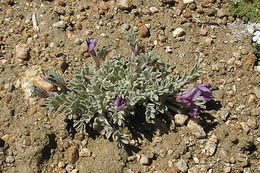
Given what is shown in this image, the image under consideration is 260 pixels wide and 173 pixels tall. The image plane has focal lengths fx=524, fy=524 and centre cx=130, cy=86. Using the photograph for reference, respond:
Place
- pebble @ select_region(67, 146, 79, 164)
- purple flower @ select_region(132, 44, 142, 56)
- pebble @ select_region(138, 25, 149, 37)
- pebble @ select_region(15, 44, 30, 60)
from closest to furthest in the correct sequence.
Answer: pebble @ select_region(67, 146, 79, 164) < purple flower @ select_region(132, 44, 142, 56) < pebble @ select_region(15, 44, 30, 60) < pebble @ select_region(138, 25, 149, 37)

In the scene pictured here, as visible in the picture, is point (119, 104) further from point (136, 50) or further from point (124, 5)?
point (124, 5)

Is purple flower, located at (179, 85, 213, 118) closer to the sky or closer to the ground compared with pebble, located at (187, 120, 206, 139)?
closer to the sky

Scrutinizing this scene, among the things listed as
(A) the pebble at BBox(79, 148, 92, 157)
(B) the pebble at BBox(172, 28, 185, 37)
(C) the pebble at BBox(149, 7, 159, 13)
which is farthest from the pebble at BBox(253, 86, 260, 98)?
(A) the pebble at BBox(79, 148, 92, 157)

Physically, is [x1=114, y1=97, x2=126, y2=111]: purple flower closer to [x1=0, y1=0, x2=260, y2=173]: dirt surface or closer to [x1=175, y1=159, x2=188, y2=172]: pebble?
[x1=0, y1=0, x2=260, y2=173]: dirt surface

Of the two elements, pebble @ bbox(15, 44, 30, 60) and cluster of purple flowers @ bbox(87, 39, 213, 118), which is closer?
cluster of purple flowers @ bbox(87, 39, 213, 118)

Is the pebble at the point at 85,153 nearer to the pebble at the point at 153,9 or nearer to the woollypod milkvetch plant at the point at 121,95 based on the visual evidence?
the woollypod milkvetch plant at the point at 121,95

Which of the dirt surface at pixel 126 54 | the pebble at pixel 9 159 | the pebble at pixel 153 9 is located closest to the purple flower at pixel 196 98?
the dirt surface at pixel 126 54
